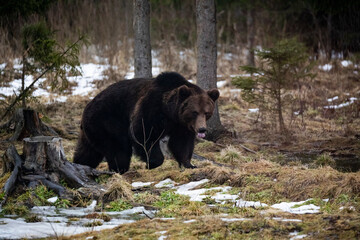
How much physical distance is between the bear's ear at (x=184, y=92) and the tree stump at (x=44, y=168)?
7.11 feet

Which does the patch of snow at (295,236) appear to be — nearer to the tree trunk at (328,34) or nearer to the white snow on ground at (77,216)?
the white snow on ground at (77,216)

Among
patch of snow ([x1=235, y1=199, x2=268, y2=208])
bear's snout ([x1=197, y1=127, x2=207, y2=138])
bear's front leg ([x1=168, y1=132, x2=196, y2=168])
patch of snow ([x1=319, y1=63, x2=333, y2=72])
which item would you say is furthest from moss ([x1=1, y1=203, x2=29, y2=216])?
patch of snow ([x1=319, y1=63, x2=333, y2=72])

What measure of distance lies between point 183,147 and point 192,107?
697 millimetres

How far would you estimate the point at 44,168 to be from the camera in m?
5.77

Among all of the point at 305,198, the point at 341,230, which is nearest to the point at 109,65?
the point at 305,198

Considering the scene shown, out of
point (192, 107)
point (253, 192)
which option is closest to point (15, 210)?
point (253, 192)

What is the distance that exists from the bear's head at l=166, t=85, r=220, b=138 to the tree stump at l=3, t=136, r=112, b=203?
2076mm

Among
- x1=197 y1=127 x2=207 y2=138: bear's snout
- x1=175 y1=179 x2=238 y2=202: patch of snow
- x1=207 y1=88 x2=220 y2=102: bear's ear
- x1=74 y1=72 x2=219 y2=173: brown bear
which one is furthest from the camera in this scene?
x1=207 y1=88 x2=220 y2=102: bear's ear

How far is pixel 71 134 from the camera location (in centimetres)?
1088

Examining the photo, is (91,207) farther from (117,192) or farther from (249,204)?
(249,204)

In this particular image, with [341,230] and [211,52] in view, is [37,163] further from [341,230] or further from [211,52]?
[211,52]

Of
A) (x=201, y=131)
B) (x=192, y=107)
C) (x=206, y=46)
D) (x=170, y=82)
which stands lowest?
(x=201, y=131)

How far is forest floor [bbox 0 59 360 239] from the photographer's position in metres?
3.95

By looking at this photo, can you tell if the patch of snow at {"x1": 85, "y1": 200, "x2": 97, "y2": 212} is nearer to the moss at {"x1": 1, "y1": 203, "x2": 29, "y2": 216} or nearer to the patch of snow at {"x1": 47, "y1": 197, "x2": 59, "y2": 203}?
the patch of snow at {"x1": 47, "y1": 197, "x2": 59, "y2": 203}
